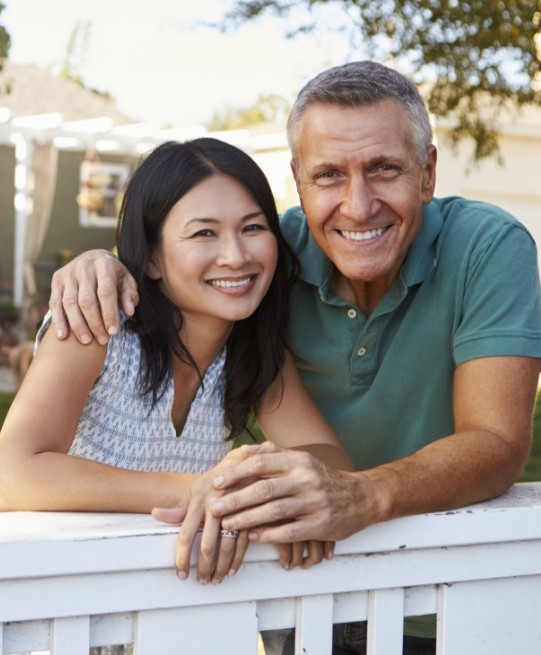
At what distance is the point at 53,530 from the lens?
1485 millimetres

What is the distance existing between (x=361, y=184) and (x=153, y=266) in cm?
51

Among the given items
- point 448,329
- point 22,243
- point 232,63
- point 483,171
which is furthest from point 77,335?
point 232,63

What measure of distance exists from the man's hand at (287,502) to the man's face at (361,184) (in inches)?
36.0

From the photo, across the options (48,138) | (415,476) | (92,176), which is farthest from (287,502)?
(92,176)

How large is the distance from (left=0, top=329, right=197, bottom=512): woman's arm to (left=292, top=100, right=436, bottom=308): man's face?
2.42ft

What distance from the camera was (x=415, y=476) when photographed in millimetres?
1789

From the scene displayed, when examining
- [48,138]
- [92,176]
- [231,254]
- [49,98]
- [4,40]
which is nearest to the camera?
[231,254]

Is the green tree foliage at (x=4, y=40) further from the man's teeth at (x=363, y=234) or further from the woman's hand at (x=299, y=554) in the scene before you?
the woman's hand at (x=299, y=554)

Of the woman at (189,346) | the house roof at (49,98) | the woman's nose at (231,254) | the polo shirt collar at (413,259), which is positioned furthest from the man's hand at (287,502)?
the house roof at (49,98)

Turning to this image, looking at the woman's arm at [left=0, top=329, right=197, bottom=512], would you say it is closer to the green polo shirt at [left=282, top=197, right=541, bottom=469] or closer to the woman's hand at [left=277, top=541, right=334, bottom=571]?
the woman's hand at [left=277, top=541, right=334, bottom=571]

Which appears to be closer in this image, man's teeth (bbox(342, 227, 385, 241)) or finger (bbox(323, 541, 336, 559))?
finger (bbox(323, 541, 336, 559))

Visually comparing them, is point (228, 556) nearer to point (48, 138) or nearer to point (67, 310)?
point (67, 310)

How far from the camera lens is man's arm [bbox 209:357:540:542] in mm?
1563

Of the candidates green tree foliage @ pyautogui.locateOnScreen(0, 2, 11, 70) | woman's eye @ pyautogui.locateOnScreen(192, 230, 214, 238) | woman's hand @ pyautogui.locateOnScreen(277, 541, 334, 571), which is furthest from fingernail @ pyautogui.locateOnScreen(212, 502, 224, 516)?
green tree foliage @ pyautogui.locateOnScreen(0, 2, 11, 70)
